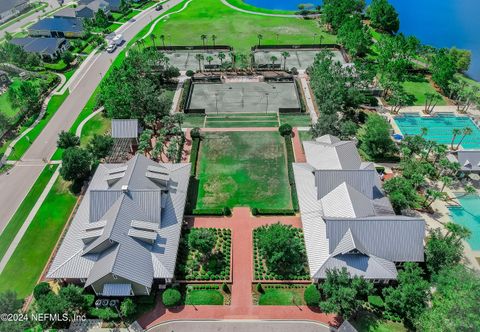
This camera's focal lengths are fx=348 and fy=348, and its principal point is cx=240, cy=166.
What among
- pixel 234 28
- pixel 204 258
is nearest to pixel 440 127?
pixel 204 258

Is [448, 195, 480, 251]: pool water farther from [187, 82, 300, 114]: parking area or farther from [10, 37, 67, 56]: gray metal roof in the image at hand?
[10, 37, 67, 56]: gray metal roof

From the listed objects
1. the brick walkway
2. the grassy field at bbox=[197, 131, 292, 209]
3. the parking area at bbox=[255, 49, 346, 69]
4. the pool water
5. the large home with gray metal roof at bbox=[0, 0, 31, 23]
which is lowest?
the brick walkway

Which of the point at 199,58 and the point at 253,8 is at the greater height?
the point at 253,8

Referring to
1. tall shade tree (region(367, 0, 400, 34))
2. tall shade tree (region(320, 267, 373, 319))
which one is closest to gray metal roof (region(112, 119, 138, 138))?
tall shade tree (region(320, 267, 373, 319))

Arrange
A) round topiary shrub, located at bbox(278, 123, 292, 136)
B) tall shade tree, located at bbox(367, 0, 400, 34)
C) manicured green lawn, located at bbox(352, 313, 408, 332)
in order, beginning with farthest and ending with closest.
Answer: tall shade tree, located at bbox(367, 0, 400, 34) → round topiary shrub, located at bbox(278, 123, 292, 136) → manicured green lawn, located at bbox(352, 313, 408, 332)

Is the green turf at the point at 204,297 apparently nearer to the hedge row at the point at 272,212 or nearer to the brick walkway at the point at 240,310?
the brick walkway at the point at 240,310

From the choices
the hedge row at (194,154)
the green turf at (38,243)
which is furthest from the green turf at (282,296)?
the green turf at (38,243)

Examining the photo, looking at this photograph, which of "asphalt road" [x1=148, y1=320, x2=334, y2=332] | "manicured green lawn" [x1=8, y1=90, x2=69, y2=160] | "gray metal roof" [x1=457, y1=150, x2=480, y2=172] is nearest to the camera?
"asphalt road" [x1=148, y1=320, x2=334, y2=332]

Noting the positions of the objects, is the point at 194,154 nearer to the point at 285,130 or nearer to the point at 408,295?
the point at 285,130
